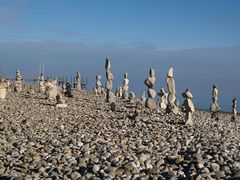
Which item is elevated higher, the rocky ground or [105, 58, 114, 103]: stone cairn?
[105, 58, 114, 103]: stone cairn

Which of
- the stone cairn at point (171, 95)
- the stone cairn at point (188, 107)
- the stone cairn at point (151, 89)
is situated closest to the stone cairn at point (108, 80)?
the stone cairn at point (151, 89)

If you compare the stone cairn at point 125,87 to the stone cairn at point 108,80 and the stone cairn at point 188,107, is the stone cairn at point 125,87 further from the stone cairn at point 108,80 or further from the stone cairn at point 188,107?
the stone cairn at point 188,107

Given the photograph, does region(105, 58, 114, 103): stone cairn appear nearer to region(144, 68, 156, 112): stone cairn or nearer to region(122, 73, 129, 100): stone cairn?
region(144, 68, 156, 112): stone cairn

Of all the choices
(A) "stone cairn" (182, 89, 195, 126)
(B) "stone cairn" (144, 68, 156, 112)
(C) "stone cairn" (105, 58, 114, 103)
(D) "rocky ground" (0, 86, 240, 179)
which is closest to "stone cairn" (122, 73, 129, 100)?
(C) "stone cairn" (105, 58, 114, 103)

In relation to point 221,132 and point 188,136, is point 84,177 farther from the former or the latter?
point 221,132

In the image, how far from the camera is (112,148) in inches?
478

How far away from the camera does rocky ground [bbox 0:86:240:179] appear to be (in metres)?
9.73

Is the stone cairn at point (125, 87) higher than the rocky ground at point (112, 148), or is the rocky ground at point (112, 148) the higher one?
the stone cairn at point (125, 87)

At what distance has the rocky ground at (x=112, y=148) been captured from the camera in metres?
9.73

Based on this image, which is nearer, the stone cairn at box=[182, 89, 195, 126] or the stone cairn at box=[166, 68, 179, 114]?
the stone cairn at box=[182, 89, 195, 126]

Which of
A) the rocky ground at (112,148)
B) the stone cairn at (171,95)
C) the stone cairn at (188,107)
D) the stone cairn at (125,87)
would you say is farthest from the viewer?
the stone cairn at (125,87)

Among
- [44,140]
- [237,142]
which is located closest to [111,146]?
[44,140]

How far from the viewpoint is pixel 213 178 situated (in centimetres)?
905

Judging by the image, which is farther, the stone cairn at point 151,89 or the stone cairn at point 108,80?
the stone cairn at point 108,80
